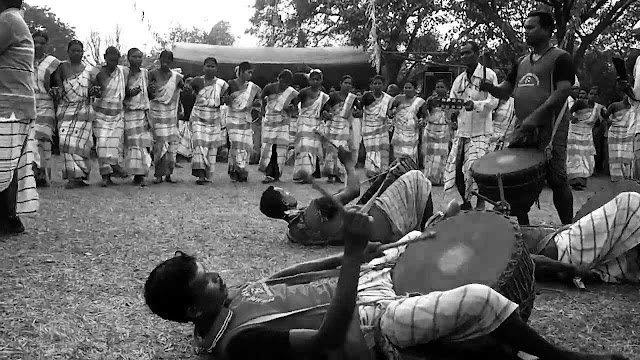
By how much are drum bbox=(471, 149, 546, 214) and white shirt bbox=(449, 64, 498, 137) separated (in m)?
2.18

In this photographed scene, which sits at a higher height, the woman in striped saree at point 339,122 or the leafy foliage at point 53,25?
Answer: the leafy foliage at point 53,25

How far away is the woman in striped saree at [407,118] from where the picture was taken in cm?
1194

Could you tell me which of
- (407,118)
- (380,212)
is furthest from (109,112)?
(380,212)

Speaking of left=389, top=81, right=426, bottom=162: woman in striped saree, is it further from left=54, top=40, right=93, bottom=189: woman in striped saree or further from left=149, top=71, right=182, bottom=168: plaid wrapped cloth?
left=54, top=40, right=93, bottom=189: woman in striped saree

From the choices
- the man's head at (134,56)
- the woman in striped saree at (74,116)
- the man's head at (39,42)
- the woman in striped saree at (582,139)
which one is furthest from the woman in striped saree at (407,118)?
the man's head at (39,42)

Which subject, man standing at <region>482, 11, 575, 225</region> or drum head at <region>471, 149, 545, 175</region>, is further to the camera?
man standing at <region>482, 11, 575, 225</region>

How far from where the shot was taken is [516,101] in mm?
5652

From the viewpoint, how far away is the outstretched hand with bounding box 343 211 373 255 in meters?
1.96

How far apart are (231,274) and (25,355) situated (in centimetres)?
169

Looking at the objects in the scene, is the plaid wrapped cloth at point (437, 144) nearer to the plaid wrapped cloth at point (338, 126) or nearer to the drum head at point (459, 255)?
the plaid wrapped cloth at point (338, 126)

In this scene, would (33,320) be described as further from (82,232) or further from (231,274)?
(82,232)

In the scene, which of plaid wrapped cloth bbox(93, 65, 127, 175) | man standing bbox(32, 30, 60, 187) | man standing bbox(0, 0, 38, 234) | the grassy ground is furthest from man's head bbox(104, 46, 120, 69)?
man standing bbox(0, 0, 38, 234)

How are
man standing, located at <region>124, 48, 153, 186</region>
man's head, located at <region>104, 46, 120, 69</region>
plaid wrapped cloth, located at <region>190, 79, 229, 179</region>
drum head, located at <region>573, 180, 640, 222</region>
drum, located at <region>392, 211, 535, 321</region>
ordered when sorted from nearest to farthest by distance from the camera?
1. drum, located at <region>392, 211, 535, 321</region>
2. drum head, located at <region>573, 180, 640, 222</region>
3. man's head, located at <region>104, 46, 120, 69</region>
4. man standing, located at <region>124, 48, 153, 186</region>
5. plaid wrapped cloth, located at <region>190, 79, 229, 179</region>

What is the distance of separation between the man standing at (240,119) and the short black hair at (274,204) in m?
5.51
